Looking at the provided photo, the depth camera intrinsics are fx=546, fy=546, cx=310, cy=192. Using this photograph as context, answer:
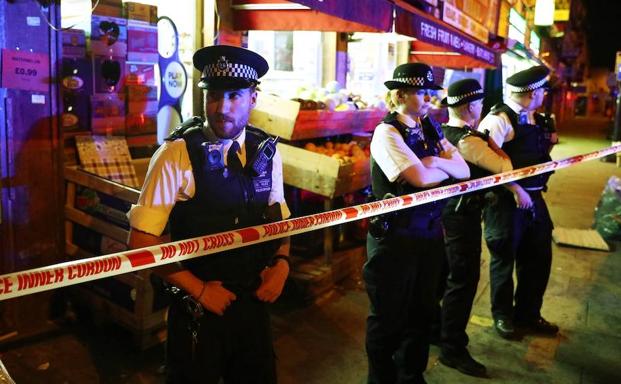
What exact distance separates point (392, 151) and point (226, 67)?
143 cm

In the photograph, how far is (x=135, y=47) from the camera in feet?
16.8

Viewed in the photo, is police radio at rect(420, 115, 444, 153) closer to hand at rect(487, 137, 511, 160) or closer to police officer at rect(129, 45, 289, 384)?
hand at rect(487, 137, 511, 160)

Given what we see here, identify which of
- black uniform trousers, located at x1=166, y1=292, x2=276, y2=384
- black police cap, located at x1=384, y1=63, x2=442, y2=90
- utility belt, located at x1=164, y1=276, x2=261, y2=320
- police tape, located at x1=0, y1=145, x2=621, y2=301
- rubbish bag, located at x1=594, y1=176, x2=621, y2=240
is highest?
black police cap, located at x1=384, y1=63, x2=442, y2=90

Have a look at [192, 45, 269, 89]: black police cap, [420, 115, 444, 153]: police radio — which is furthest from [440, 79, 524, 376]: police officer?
[192, 45, 269, 89]: black police cap

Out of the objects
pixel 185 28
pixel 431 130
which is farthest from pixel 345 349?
pixel 185 28

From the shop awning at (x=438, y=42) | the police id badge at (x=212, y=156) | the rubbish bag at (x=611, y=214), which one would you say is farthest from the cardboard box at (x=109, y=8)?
the rubbish bag at (x=611, y=214)

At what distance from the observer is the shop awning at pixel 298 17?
4789 millimetres

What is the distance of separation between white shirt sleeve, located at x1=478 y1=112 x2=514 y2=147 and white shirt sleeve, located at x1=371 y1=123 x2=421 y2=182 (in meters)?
1.57

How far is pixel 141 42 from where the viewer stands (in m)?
5.16

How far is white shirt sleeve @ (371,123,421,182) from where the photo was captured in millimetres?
3445

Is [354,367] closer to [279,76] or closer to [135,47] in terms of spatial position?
[135,47]

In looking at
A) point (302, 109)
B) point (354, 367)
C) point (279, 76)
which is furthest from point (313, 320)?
point (279, 76)

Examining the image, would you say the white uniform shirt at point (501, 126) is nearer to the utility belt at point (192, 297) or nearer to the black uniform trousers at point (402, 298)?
the black uniform trousers at point (402, 298)

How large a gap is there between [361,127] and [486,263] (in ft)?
8.12
